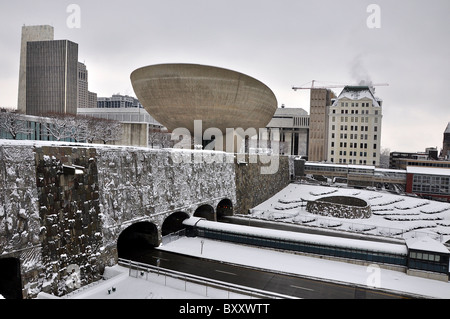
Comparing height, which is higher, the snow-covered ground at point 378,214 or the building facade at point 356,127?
the building facade at point 356,127

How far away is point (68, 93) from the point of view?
85.2 metres

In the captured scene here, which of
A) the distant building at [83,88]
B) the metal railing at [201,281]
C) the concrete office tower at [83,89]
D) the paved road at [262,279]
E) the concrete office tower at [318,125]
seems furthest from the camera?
the concrete office tower at [83,89]

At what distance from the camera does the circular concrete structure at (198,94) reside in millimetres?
39531

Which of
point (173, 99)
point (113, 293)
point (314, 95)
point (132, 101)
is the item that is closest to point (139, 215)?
point (113, 293)

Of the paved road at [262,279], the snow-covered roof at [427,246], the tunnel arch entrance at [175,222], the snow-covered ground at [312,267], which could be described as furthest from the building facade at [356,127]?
the paved road at [262,279]

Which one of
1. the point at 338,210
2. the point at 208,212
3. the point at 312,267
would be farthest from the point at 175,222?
the point at 338,210

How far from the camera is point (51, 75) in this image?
3319 inches

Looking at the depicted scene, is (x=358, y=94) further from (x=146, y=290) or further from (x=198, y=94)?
(x=146, y=290)

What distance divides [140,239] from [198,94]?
22200 mm

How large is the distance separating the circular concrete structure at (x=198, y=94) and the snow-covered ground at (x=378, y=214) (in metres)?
13.8

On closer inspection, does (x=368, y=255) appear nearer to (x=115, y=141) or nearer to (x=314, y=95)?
(x=115, y=141)

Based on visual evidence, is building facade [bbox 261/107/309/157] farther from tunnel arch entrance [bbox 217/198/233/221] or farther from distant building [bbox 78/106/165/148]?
tunnel arch entrance [bbox 217/198/233/221]

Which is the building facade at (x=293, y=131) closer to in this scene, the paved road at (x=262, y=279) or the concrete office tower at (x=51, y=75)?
the concrete office tower at (x=51, y=75)

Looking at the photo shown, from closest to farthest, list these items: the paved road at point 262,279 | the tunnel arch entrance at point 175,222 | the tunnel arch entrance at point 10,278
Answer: the tunnel arch entrance at point 10,278, the paved road at point 262,279, the tunnel arch entrance at point 175,222
